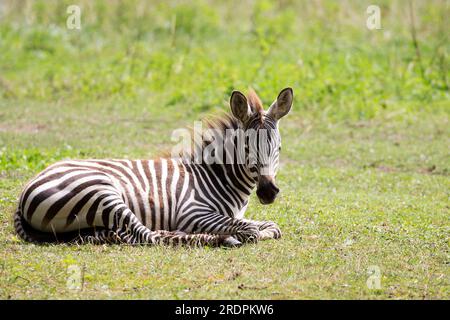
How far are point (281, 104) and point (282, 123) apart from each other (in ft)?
25.5

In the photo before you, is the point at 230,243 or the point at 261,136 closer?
the point at 230,243

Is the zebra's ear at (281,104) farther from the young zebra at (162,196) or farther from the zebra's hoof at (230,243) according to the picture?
the zebra's hoof at (230,243)

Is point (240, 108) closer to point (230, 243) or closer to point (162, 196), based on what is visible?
point (162, 196)

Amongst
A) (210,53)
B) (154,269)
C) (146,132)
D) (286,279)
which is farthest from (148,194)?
(210,53)

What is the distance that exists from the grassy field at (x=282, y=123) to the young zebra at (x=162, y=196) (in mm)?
280

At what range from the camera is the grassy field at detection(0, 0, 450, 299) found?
7105 mm

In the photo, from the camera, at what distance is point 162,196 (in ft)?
28.1

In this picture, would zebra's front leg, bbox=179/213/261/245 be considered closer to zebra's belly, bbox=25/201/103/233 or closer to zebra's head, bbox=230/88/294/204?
zebra's head, bbox=230/88/294/204

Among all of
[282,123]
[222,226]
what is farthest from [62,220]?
[282,123]

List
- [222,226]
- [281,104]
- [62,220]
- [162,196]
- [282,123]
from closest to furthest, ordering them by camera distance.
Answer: [62,220]
[222,226]
[162,196]
[281,104]
[282,123]

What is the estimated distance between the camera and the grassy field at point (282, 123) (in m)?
7.11

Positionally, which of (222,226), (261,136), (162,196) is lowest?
(222,226)

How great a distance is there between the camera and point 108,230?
809cm

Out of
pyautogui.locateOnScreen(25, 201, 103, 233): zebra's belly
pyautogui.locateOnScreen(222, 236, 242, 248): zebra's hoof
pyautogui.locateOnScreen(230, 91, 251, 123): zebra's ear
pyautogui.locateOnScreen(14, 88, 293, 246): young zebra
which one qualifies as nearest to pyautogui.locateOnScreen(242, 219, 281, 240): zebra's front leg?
pyautogui.locateOnScreen(14, 88, 293, 246): young zebra
